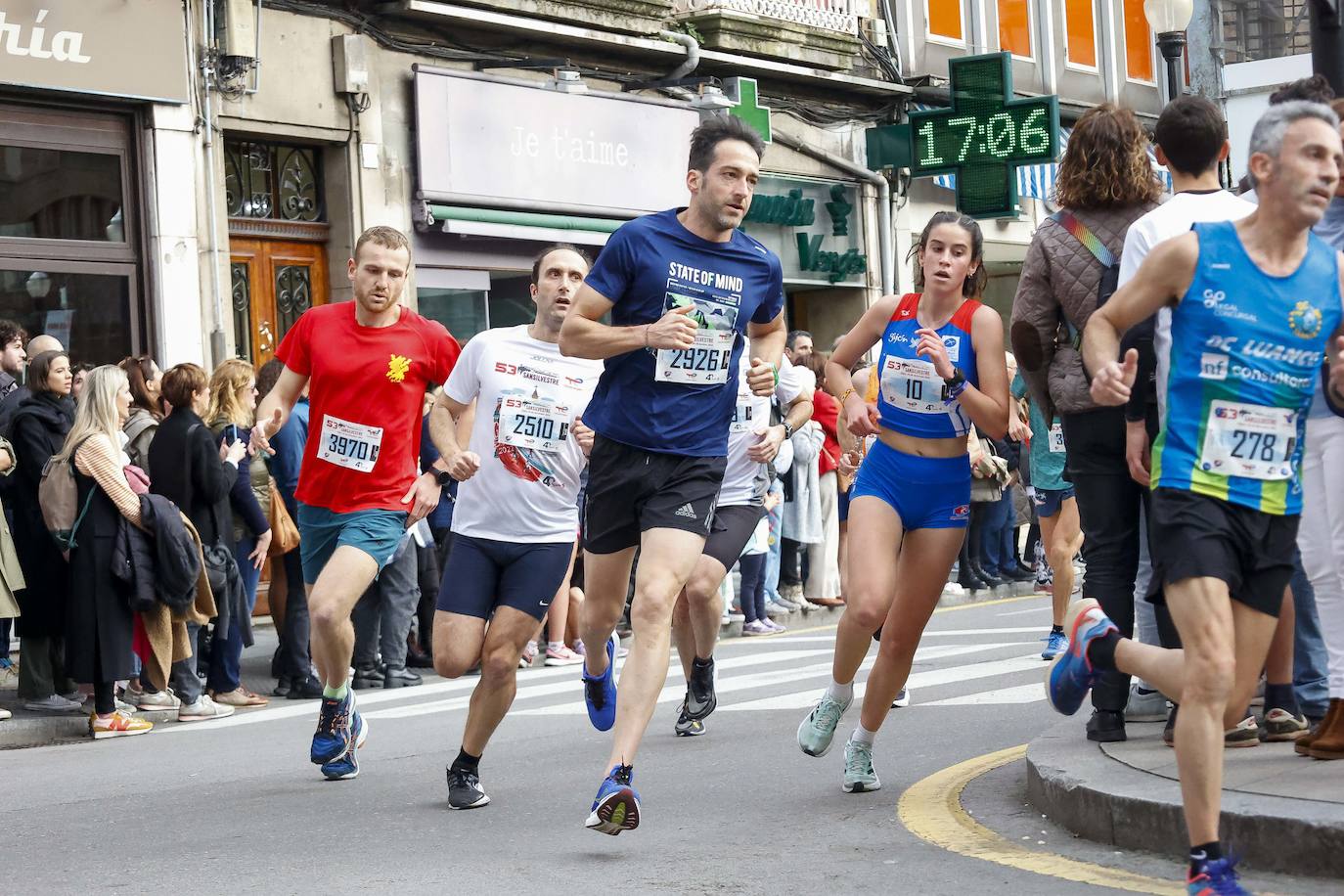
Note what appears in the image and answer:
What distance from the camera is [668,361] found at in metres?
6.71

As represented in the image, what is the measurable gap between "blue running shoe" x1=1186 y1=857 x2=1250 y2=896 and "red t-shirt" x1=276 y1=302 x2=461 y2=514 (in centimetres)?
413

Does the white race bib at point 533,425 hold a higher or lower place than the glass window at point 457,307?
lower

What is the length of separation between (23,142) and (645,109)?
24.3 feet

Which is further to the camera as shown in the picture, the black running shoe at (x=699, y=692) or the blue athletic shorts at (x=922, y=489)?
the black running shoe at (x=699, y=692)

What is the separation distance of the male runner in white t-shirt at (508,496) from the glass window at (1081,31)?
2274cm

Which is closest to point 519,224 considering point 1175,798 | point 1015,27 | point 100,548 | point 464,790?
point 100,548

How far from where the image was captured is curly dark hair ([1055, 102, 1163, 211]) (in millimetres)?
7105

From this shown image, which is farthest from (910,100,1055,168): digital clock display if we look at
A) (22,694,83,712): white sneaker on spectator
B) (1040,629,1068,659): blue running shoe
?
(22,694,83,712): white sneaker on spectator

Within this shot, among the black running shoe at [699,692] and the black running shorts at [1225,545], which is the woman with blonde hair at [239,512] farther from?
the black running shorts at [1225,545]

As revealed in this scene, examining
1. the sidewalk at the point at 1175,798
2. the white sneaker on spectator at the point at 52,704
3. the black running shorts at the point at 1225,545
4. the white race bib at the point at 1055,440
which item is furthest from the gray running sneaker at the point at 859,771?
the white sneaker on spectator at the point at 52,704

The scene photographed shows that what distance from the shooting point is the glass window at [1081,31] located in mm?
29297

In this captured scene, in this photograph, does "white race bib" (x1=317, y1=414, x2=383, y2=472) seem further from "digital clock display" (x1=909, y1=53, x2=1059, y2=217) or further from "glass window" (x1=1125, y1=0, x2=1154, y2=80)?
"glass window" (x1=1125, y1=0, x2=1154, y2=80)

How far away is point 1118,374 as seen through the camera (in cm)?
516

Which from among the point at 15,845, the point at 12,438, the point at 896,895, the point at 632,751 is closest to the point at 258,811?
the point at 15,845
